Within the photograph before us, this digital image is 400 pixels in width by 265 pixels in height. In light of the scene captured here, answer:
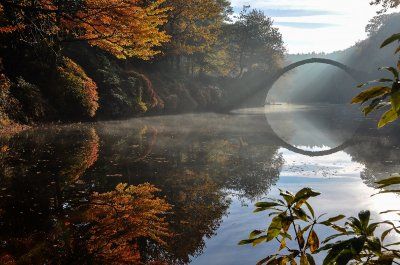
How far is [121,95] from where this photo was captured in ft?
77.0

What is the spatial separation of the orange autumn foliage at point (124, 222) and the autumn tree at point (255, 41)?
48079mm

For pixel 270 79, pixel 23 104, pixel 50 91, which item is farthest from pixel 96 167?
pixel 270 79

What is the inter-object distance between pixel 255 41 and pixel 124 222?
5290cm

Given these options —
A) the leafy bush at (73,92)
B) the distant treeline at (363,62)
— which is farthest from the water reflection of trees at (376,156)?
the distant treeline at (363,62)

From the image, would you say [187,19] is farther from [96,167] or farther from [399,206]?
[399,206]

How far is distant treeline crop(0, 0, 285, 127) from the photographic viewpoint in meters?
10.5

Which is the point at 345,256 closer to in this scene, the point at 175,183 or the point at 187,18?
the point at 175,183

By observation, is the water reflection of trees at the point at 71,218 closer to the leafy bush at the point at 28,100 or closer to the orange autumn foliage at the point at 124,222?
the orange autumn foliage at the point at 124,222

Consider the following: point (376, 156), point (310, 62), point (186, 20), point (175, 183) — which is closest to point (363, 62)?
point (310, 62)

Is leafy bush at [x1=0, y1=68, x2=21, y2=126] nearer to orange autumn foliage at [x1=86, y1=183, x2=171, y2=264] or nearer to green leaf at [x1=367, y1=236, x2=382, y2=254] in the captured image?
orange autumn foliage at [x1=86, y1=183, x2=171, y2=264]

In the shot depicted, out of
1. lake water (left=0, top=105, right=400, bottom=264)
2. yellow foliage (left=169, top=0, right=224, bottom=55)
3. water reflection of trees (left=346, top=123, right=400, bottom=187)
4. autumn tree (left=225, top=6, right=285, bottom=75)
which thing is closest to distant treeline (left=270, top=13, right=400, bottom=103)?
autumn tree (left=225, top=6, right=285, bottom=75)

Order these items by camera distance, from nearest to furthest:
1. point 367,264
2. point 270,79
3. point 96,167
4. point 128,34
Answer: point 367,264
point 96,167
point 128,34
point 270,79

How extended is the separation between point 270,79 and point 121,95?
109 feet

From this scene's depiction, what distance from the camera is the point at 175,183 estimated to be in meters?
7.98
